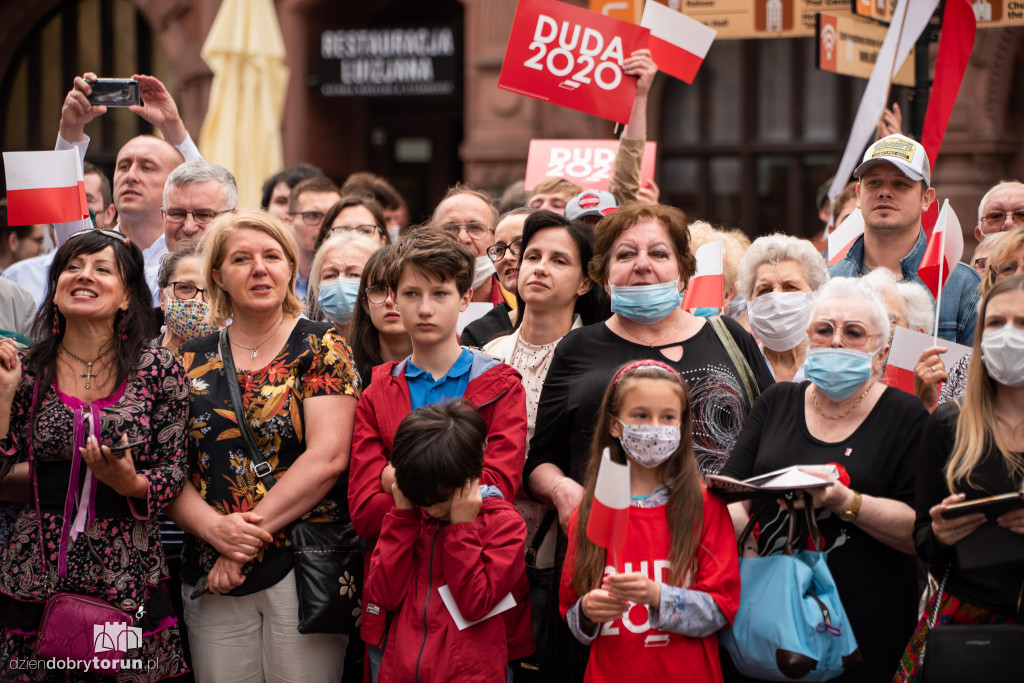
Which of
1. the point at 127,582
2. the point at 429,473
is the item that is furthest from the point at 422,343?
the point at 127,582

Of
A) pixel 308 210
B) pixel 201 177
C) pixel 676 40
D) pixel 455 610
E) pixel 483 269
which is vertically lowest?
pixel 455 610

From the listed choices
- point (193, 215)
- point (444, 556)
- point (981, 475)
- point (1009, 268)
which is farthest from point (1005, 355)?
point (193, 215)

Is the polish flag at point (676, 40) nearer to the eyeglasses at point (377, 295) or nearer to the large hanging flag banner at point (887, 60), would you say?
the large hanging flag banner at point (887, 60)

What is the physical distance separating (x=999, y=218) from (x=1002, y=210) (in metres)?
0.04

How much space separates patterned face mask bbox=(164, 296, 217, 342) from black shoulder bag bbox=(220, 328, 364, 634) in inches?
33.6

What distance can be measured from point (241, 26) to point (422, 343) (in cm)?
618

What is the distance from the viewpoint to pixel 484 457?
3631mm

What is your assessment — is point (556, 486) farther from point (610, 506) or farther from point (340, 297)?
point (340, 297)

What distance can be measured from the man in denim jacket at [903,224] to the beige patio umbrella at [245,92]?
5.46 m

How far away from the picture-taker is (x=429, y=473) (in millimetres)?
3318

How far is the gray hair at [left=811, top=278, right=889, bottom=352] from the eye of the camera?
3.53m

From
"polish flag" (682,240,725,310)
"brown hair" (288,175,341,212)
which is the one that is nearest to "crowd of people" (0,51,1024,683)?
"polish flag" (682,240,725,310)

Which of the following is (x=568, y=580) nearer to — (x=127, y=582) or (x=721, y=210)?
(x=127, y=582)

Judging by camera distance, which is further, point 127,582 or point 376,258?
point 376,258
